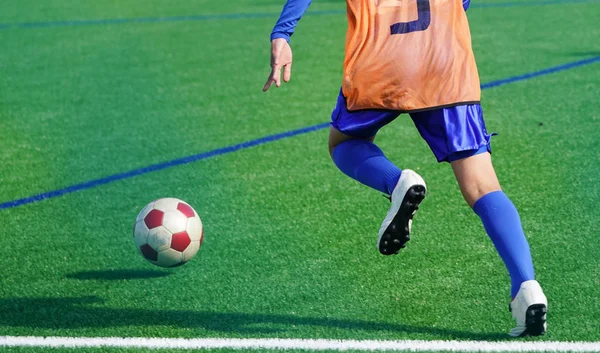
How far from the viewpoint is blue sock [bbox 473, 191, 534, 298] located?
12.2ft

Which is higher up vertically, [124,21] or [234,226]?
[234,226]

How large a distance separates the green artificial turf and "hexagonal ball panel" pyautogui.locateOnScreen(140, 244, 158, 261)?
158 mm

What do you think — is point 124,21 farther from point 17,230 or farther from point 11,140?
point 17,230

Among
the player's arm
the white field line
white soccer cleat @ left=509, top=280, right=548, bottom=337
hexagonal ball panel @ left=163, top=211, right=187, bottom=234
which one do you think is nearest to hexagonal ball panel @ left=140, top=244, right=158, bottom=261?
hexagonal ball panel @ left=163, top=211, right=187, bottom=234

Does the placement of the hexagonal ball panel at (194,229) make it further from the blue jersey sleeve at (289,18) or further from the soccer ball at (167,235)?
the blue jersey sleeve at (289,18)

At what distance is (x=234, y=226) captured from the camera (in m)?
5.51

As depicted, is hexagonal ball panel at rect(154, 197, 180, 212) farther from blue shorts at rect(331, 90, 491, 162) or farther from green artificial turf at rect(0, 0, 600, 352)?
blue shorts at rect(331, 90, 491, 162)

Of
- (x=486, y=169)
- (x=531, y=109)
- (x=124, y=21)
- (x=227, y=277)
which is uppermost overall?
(x=486, y=169)

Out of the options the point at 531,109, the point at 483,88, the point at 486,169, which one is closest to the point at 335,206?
the point at 486,169

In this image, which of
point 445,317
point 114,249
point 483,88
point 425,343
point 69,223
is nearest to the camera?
point 425,343

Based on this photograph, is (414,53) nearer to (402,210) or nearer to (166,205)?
(402,210)

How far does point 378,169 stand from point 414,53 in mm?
510

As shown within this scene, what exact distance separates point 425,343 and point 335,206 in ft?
6.71

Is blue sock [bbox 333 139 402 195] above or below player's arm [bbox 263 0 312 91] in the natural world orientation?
below
